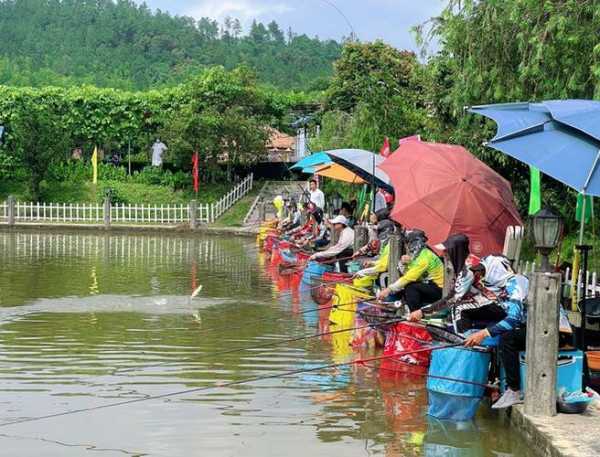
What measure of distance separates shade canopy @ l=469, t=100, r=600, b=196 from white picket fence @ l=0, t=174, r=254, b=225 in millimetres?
26827

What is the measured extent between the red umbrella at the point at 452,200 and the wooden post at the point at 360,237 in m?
4.71

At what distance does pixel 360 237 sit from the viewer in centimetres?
1612

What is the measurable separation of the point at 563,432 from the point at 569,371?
0.74m

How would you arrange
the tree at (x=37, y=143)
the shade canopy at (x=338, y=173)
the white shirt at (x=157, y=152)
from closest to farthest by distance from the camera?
the shade canopy at (x=338, y=173), the tree at (x=37, y=143), the white shirt at (x=157, y=152)

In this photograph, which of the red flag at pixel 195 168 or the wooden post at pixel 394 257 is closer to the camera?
the wooden post at pixel 394 257

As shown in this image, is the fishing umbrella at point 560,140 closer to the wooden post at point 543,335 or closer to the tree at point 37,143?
the wooden post at point 543,335

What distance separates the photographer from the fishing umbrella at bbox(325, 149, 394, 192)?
56.0 feet

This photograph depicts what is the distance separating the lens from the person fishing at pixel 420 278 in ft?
34.7

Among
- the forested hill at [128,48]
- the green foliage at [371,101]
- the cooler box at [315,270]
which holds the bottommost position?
the cooler box at [315,270]

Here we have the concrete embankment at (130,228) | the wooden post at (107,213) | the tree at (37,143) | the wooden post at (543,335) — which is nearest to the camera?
the wooden post at (543,335)

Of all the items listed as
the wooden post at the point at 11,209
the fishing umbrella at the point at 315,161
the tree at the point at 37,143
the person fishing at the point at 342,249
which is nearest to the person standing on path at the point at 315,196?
the fishing umbrella at the point at 315,161

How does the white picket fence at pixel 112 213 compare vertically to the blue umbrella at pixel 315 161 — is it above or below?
below

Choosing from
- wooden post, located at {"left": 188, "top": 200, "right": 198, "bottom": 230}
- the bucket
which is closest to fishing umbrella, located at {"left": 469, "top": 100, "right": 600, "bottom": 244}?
the bucket

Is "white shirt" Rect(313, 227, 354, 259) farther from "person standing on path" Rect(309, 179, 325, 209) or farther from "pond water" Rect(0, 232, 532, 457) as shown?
"person standing on path" Rect(309, 179, 325, 209)
